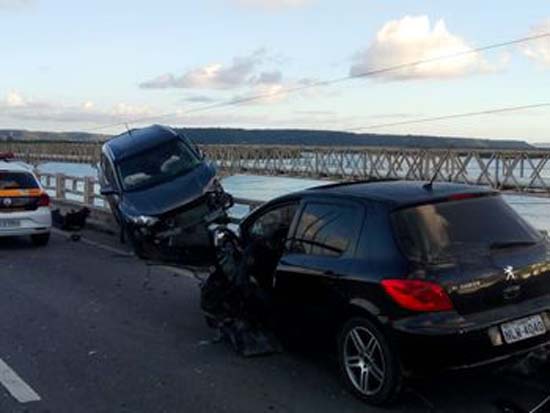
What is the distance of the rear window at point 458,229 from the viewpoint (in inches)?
223

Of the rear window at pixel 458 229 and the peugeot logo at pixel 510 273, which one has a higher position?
the rear window at pixel 458 229

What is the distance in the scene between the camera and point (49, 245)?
52.3 ft

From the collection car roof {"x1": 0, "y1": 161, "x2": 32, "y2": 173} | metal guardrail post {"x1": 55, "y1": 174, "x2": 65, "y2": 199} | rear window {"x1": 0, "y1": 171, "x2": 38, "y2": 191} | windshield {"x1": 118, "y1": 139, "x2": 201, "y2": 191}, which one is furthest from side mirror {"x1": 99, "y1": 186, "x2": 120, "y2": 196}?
metal guardrail post {"x1": 55, "y1": 174, "x2": 65, "y2": 199}

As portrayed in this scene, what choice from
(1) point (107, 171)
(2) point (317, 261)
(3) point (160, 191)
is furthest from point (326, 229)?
(1) point (107, 171)

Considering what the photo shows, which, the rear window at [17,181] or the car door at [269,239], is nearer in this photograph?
the car door at [269,239]

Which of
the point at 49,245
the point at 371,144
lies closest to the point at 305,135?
the point at 371,144

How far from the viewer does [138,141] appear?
16453 mm

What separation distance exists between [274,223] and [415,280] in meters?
2.12

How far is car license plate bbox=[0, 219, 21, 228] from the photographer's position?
1528cm

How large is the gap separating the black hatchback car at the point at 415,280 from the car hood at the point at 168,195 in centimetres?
746

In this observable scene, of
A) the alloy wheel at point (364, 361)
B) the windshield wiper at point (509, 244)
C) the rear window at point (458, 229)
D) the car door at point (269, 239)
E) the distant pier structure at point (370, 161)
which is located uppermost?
the rear window at point (458, 229)

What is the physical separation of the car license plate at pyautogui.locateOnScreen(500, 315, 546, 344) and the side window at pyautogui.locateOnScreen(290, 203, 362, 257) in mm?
1260

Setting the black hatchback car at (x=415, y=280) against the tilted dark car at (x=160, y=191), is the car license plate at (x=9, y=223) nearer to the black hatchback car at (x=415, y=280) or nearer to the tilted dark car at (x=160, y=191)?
the tilted dark car at (x=160, y=191)

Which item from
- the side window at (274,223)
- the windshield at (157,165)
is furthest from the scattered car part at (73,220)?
the side window at (274,223)
